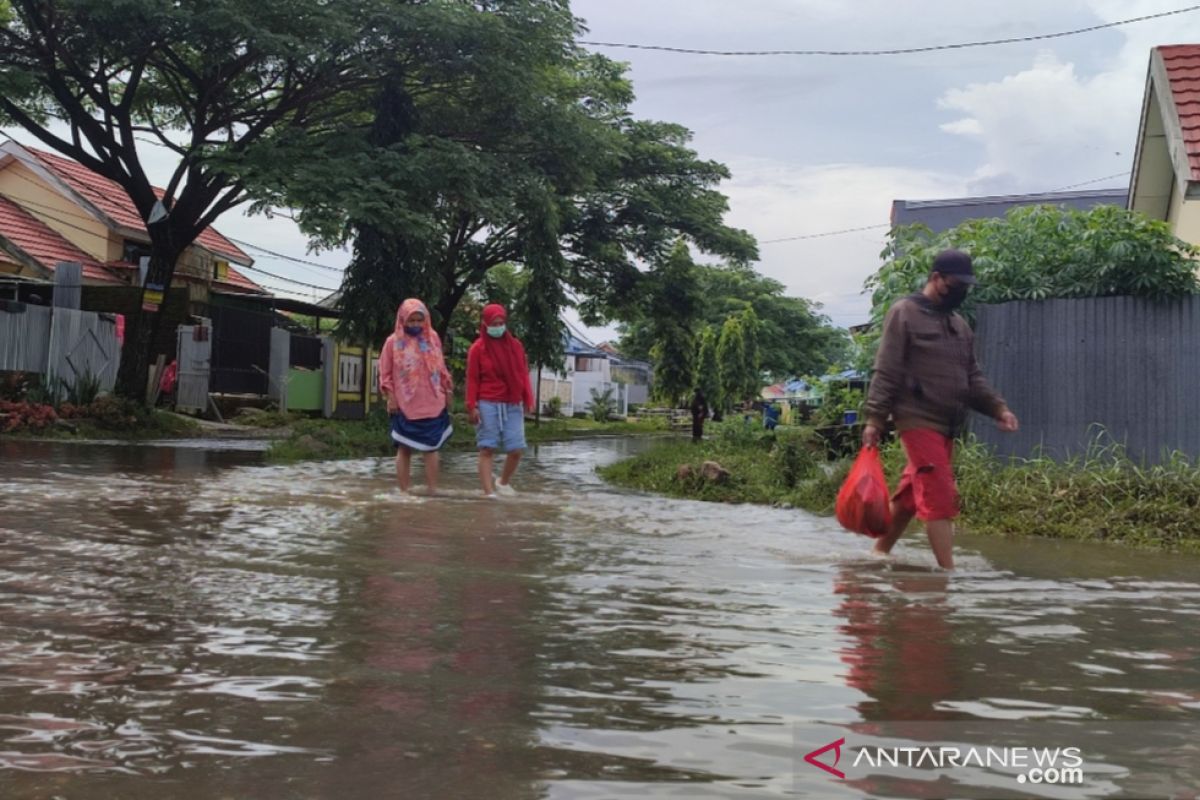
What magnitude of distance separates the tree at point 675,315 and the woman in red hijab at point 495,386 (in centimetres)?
1948

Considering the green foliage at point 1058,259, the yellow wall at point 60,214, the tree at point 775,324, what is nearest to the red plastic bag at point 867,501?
the green foliage at point 1058,259

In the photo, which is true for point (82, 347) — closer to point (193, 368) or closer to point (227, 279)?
point (193, 368)

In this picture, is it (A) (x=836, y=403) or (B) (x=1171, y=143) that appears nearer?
(B) (x=1171, y=143)

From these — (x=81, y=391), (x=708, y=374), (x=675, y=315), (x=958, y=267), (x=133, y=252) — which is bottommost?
(x=81, y=391)

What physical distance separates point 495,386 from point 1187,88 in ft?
24.5

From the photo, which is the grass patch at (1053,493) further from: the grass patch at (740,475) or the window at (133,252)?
the window at (133,252)

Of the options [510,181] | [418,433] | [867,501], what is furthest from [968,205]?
[867,501]

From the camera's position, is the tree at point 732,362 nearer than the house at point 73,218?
No

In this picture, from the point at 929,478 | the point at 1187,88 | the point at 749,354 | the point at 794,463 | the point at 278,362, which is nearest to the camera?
the point at 929,478

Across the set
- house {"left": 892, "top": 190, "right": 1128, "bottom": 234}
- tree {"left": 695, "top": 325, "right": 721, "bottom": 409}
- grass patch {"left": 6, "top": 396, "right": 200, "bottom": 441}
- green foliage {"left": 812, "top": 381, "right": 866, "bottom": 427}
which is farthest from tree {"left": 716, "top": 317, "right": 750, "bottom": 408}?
green foliage {"left": 812, "top": 381, "right": 866, "bottom": 427}

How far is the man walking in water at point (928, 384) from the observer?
5566mm

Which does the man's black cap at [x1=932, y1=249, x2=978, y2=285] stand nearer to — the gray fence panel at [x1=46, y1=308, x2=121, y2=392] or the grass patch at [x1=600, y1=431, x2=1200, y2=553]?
the grass patch at [x1=600, y1=431, x2=1200, y2=553]

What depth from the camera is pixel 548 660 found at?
11.5 feet

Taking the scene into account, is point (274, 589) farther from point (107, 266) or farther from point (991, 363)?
point (107, 266)
